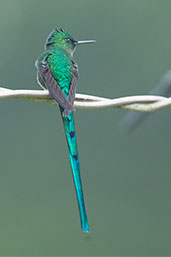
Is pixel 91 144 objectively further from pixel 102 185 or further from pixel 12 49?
pixel 12 49

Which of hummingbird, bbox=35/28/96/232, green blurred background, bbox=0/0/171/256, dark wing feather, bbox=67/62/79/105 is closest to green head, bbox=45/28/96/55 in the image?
hummingbird, bbox=35/28/96/232

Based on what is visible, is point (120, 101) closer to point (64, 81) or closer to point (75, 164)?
point (75, 164)

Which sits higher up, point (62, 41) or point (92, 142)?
point (92, 142)

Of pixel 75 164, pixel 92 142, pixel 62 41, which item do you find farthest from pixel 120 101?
pixel 92 142

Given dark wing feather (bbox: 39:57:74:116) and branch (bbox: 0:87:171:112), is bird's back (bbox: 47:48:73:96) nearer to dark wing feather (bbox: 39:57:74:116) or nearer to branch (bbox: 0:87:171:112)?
dark wing feather (bbox: 39:57:74:116)

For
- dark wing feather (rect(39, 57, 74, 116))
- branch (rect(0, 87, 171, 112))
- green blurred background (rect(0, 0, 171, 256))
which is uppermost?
green blurred background (rect(0, 0, 171, 256))

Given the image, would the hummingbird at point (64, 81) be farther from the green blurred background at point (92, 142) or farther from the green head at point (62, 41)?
the green blurred background at point (92, 142)
